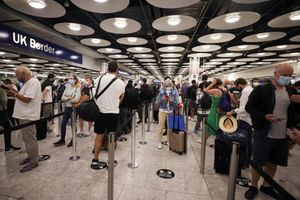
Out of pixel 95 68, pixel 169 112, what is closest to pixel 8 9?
pixel 169 112

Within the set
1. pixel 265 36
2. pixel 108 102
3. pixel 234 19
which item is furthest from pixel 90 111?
pixel 265 36

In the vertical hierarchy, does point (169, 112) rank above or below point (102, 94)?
below

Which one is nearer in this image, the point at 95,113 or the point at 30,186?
the point at 30,186

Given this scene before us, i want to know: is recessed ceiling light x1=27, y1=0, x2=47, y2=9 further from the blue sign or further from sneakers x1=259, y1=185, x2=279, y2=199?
sneakers x1=259, y1=185, x2=279, y2=199

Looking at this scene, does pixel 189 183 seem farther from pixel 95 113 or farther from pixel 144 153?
pixel 95 113

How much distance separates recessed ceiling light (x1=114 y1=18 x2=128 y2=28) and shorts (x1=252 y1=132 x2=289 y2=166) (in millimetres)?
4114

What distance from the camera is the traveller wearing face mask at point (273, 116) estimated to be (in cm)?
→ 180

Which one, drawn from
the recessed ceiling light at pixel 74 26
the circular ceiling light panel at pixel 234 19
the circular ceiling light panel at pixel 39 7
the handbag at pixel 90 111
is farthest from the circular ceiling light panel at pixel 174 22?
the handbag at pixel 90 111

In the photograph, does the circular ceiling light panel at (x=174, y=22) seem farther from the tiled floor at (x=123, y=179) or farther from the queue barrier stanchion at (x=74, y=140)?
the tiled floor at (x=123, y=179)

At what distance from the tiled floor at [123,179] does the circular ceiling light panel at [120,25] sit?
3490 millimetres

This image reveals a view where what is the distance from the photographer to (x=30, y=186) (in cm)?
213

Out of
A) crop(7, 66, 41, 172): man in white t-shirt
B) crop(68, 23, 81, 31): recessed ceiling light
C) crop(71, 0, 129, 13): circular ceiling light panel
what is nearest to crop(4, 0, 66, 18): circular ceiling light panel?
crop(71, 0, 129, 13): circular ceiling light panel

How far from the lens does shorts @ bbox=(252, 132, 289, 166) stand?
1863 mm

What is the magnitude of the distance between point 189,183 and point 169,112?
5.03 feet
